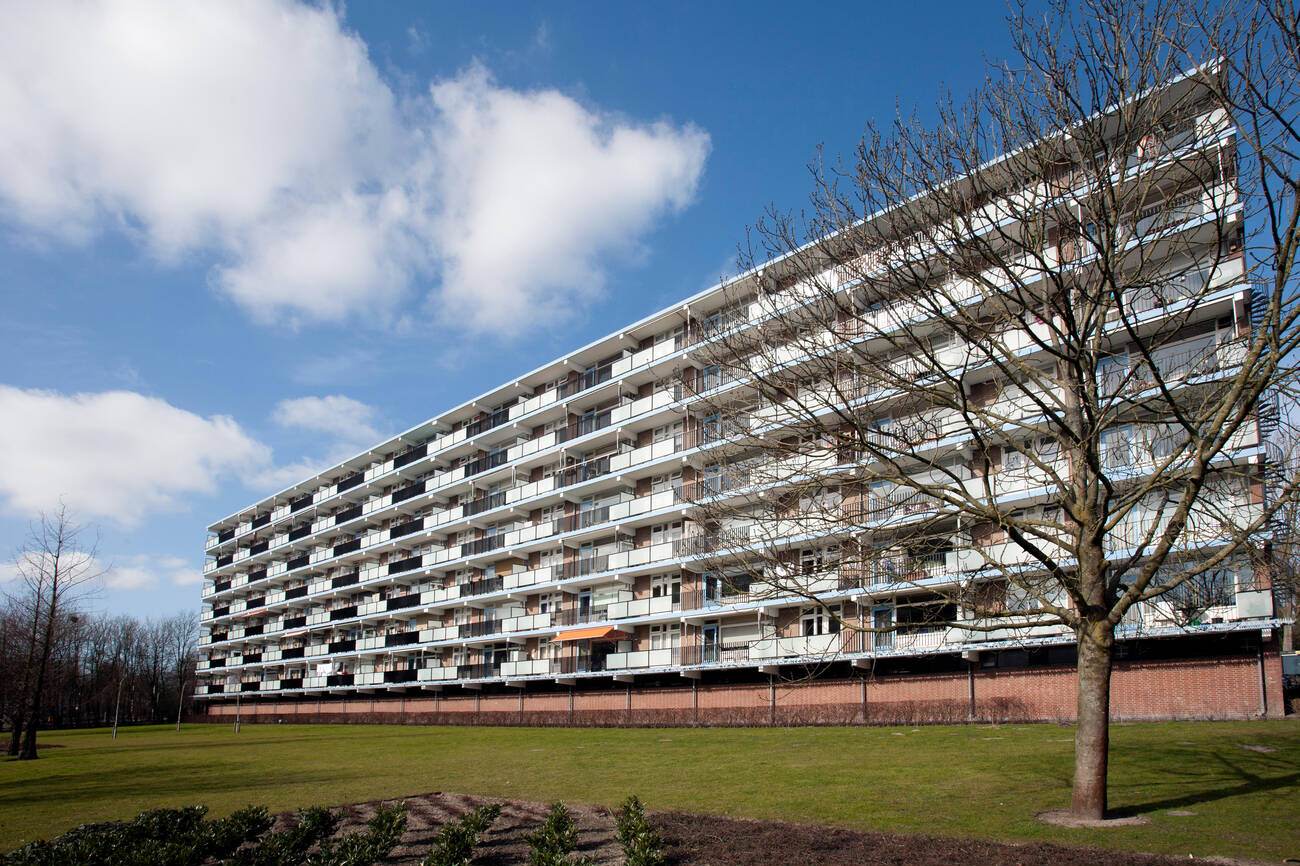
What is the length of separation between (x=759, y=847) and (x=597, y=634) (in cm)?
3518

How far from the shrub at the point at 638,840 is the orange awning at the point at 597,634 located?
33.3 metres

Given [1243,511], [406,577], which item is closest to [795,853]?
[1243,511]

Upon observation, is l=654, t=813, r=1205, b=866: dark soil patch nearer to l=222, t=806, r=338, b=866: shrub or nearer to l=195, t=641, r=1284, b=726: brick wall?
l=195, t=641, r=1284, b=726: brick wall

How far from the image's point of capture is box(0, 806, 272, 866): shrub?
456 inches

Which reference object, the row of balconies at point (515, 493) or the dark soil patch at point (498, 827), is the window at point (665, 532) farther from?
the dark soil patch at point (498, 827)

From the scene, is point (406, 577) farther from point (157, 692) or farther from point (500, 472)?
point (157, 692)

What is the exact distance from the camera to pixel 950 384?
12.9 m

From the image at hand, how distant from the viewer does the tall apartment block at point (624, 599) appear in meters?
25.0

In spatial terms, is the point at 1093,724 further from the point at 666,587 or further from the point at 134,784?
the point at 666,587

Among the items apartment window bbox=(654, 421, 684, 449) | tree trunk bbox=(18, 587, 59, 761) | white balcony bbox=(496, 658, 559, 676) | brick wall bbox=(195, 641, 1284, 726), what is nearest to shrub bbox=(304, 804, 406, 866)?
brick wall bbox=(195, 641, 1284, 726)

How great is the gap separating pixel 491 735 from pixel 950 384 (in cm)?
3223

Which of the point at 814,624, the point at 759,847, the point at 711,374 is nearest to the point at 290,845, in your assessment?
the point at 759,847

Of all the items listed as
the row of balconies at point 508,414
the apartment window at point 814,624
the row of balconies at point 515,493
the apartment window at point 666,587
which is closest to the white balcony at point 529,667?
the row of balconies at point 515,493

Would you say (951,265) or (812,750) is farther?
(812,750)
